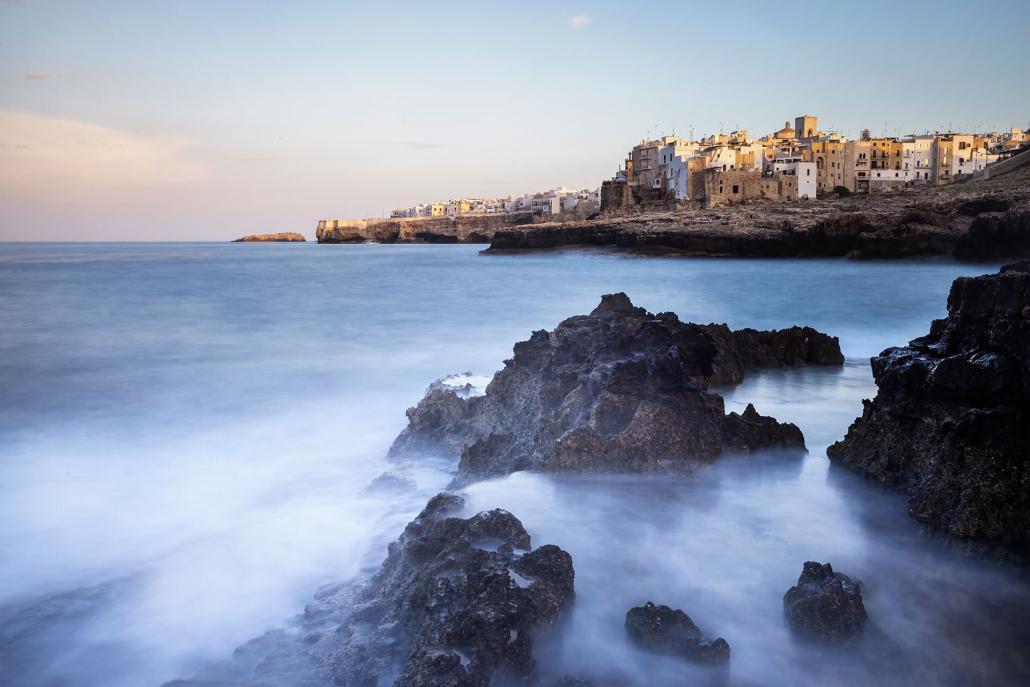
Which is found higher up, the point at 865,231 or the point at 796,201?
the point at 796,201

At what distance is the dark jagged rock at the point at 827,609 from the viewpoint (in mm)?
3078

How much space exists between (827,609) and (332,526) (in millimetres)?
3189

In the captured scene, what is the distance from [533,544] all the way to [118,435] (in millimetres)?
5888

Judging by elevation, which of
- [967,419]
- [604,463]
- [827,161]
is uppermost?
[827,161]

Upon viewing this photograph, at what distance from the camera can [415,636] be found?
2.97 metres

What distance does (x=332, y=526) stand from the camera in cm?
498

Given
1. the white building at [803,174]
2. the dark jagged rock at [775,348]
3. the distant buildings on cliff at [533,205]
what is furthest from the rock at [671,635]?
the distant buildings on cliff at [533,205]

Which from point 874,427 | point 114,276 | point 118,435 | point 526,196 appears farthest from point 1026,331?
point 526,196

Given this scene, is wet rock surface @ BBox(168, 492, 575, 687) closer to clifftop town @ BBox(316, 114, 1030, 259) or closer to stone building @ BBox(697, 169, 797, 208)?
clifftop town @ BBox(316, 114, 1030, 259)

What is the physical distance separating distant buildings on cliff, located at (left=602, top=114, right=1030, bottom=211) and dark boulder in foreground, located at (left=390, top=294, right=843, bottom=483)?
50.3m

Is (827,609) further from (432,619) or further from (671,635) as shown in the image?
(432,619)

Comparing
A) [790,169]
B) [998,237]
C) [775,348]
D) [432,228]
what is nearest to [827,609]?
[775,348]

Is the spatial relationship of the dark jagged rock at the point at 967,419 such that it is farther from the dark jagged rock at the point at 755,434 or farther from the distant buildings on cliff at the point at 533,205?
the distant buildings on cliff at the point at 533,205

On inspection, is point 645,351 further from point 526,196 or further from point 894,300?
point 526,196
